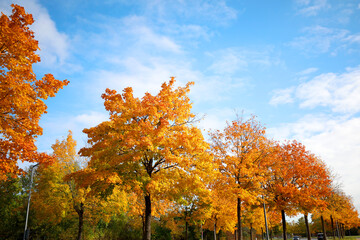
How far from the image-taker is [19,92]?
36.0 feet

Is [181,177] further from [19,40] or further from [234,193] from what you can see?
[19,40]

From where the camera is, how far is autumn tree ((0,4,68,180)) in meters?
11.0

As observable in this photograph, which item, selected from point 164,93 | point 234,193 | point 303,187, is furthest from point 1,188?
point 303,187

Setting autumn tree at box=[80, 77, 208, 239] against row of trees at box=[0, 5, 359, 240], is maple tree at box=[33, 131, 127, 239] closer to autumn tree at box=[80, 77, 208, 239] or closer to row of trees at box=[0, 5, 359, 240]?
row of trees at box=[0, 5, 359, 240]

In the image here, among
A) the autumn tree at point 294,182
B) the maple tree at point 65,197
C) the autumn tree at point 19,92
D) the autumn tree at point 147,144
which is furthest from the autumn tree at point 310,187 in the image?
the autumn tree at point 19,92

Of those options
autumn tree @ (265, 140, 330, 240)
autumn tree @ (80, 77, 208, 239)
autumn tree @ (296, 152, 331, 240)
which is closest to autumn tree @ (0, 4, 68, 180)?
autumn tree @ (80, 77, 208, 239)

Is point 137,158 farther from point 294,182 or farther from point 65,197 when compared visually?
point 294,182

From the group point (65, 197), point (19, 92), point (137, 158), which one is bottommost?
point (65, 197)

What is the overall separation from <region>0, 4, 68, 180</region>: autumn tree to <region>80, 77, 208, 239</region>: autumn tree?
12.2 ft

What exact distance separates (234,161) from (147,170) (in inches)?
323

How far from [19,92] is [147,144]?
664cm

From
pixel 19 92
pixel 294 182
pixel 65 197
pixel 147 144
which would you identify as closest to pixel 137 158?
pixel 147 144

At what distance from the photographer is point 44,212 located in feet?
75.5

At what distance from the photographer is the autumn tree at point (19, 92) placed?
10977 mm
